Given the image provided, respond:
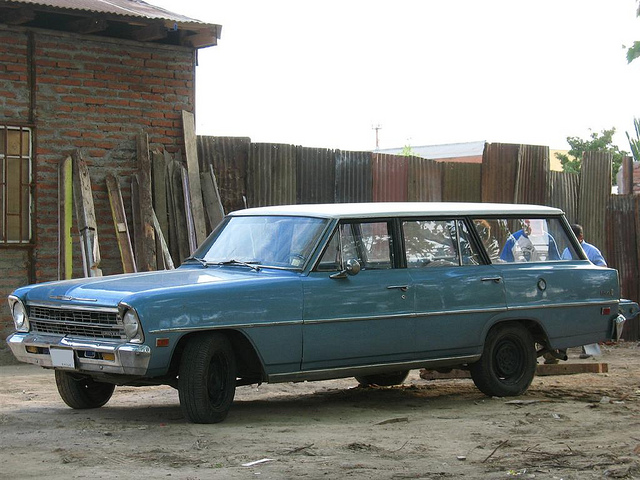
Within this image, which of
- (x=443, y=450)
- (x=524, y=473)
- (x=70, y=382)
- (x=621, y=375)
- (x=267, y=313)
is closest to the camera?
(x=524, y=473)

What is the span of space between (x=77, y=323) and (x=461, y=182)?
777 cm

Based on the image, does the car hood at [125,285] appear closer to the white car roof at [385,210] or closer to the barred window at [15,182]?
the white car roof at [385,210]

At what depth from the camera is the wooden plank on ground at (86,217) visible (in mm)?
11406

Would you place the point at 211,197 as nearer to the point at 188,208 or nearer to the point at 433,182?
the point at 188,208

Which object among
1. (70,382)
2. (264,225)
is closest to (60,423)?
(70,382)

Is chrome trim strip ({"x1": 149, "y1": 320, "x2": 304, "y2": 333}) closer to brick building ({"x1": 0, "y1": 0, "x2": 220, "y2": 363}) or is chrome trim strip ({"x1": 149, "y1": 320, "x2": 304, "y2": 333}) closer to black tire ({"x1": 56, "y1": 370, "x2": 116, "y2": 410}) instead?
black tire ({"x1": 56, "y1": 370, "x2": 116, "y2": 410})

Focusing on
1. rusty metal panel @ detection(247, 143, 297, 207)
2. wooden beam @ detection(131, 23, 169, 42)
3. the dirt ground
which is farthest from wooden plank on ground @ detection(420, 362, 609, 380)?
wooden beam @ detection(131, 23, 169, 42)

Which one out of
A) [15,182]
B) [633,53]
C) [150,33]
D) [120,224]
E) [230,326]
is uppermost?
[150,33]

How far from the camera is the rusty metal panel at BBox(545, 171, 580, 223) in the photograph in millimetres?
14766

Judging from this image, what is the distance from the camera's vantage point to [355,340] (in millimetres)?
8031

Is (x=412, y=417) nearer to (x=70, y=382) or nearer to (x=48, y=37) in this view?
(x=70, y=382)

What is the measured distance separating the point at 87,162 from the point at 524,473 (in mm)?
7535

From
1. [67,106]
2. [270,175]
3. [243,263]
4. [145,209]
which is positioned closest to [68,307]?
[243,263]

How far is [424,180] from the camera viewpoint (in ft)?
45.0
